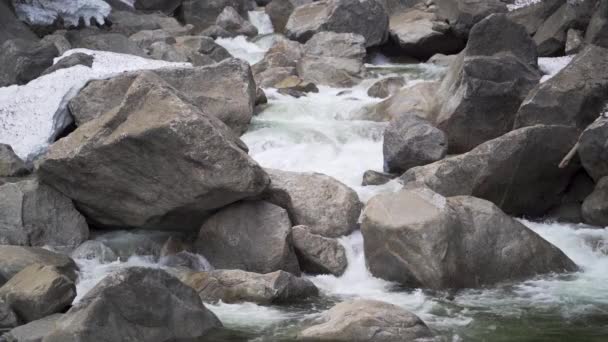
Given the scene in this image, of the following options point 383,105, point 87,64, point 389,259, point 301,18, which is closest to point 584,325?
point 389,259

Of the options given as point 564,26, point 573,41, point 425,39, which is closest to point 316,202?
point 573,41

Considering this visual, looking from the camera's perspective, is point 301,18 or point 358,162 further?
point 301,18

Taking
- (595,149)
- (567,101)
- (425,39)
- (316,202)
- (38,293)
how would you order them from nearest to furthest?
(38,293), (316,202), (595,149), (567,101), (425,39)

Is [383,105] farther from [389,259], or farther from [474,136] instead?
[389,259]

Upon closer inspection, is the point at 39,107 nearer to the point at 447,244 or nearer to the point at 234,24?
the point at 447,244

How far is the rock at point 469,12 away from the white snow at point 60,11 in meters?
8.73

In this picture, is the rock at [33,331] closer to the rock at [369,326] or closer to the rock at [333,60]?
the rock at [369,326]

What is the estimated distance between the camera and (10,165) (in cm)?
→ 1173

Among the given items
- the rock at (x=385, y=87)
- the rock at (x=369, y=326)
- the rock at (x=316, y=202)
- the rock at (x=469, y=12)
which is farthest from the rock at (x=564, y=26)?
the rock at (x=369, y=326)

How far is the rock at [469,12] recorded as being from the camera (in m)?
20.8

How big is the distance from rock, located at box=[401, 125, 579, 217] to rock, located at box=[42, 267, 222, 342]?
452cm

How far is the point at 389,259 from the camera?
9.27 m

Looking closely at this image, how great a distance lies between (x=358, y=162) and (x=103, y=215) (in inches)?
158

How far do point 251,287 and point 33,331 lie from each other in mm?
2187
